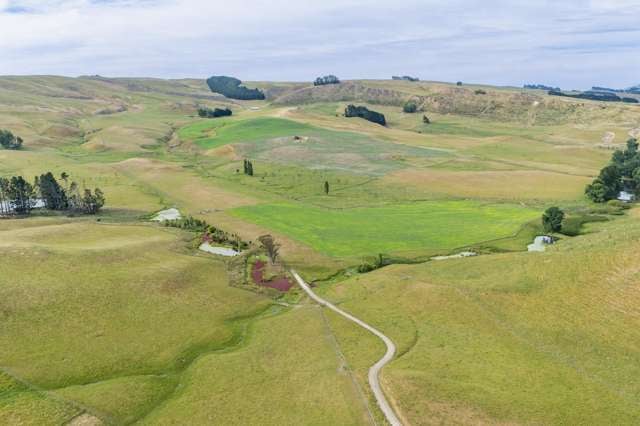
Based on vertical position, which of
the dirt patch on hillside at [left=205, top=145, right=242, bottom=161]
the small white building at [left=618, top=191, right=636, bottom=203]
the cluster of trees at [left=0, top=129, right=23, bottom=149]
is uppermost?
the cluster of trees at [left=0, top=129, right=23, bottom=149]

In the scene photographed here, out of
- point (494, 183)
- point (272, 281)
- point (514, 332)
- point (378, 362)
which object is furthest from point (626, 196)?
point (378, 362)

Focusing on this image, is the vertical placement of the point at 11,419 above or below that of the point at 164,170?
below

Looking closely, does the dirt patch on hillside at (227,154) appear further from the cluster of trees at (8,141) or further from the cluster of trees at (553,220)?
the cluster of trees at (553,220)

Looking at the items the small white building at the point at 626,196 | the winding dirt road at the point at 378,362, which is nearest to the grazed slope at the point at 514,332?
the winding dirt road at the point at 378,362

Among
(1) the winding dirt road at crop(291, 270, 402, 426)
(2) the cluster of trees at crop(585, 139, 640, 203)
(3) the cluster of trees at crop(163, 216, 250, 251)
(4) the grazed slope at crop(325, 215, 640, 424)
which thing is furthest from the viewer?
(2) the cluster of trees at crop(585, 139, 640, 203)

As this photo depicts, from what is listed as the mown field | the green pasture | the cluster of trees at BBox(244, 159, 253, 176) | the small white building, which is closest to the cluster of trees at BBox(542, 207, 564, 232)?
the mown field

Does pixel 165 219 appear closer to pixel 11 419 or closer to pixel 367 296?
pixel 367 296

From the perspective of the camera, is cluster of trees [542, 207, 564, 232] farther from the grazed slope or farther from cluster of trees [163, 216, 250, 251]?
cluster of trees [163, 216, 250, 251]

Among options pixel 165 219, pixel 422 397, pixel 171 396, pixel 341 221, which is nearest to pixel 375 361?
pixel 422 397
